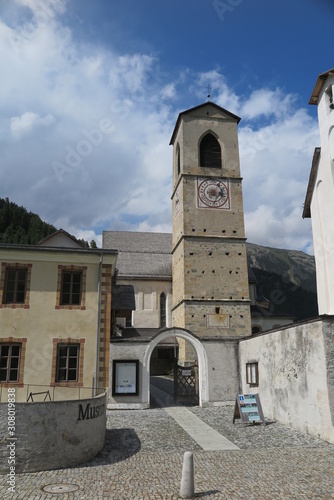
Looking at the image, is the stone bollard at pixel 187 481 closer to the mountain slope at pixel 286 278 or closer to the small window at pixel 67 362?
the small window at pixel 67 362

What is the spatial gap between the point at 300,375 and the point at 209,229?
17.5 meters

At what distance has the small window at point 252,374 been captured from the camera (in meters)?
17.3

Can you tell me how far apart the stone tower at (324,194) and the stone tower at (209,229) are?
35.4 feet

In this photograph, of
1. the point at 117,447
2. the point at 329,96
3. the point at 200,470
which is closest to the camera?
the point at 200,470

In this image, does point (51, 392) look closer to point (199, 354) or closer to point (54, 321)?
point (54, 321)

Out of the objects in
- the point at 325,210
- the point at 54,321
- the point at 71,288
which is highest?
the point at 325,210

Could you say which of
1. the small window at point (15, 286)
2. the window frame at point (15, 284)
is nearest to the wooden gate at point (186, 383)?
the window frame at point (15, 284)

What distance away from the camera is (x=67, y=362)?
678 inches

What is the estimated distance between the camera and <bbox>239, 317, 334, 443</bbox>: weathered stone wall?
39.8 feet

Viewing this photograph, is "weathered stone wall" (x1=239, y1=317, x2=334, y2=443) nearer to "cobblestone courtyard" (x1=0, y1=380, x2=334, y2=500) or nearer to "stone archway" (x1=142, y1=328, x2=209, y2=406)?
"cobblestone courtyard" (x1=0, y1=380, x2=334, y2=500)

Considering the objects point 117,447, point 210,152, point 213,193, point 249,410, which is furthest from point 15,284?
point 210,152

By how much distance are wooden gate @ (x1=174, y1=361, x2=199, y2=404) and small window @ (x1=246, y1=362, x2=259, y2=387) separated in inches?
128

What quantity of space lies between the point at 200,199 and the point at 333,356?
19917mm

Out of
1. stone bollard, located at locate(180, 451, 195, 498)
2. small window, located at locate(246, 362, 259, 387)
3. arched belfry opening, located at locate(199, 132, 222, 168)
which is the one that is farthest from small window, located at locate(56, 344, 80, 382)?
arched belfry opening, located at locate(199, 132, 222, 168)
